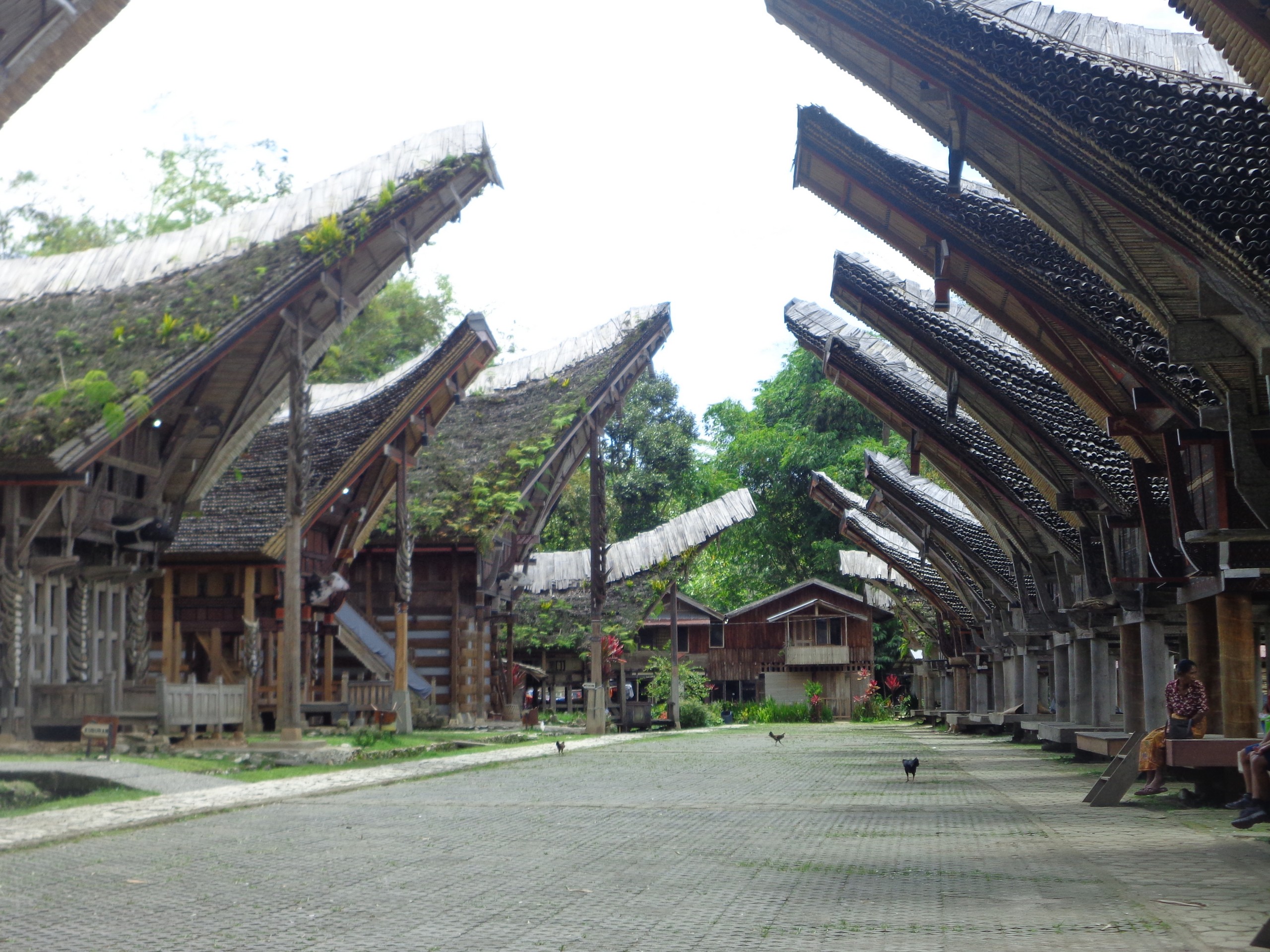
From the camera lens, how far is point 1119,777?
40.1ft

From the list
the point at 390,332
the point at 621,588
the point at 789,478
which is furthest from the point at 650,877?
the point at 789,478

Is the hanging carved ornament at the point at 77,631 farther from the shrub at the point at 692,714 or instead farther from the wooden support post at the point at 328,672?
the shrub at the point at 692,714

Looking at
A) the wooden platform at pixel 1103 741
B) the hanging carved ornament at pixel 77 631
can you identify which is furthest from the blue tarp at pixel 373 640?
the wooden platform at pixel 1103 741

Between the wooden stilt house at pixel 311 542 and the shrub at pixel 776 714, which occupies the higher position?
the wooden stilt house at pixel 311 542

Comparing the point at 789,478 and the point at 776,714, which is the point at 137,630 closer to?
the point at 776,714

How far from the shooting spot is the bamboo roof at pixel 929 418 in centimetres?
2023

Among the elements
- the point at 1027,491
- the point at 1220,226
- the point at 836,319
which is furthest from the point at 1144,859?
the point at 836,319

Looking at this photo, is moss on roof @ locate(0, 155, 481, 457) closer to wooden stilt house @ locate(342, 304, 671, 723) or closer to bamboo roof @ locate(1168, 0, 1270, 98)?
wooden stilt house @ locate(342, 304, 671, 723)

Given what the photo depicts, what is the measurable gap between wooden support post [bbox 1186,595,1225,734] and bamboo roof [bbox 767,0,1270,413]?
3485 mm

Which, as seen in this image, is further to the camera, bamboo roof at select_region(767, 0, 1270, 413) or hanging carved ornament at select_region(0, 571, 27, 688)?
hanging carved ornament at select_region(0, 571, 27, 688)

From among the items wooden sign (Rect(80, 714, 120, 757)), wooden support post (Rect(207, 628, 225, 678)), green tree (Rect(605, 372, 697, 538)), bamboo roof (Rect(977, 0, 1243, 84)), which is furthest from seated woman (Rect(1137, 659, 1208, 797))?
green tree (Rect(605, 372, 697, 538))

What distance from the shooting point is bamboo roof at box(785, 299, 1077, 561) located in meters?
20.2

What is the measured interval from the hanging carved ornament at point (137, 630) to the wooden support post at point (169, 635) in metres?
2.51

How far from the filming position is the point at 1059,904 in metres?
6.78
